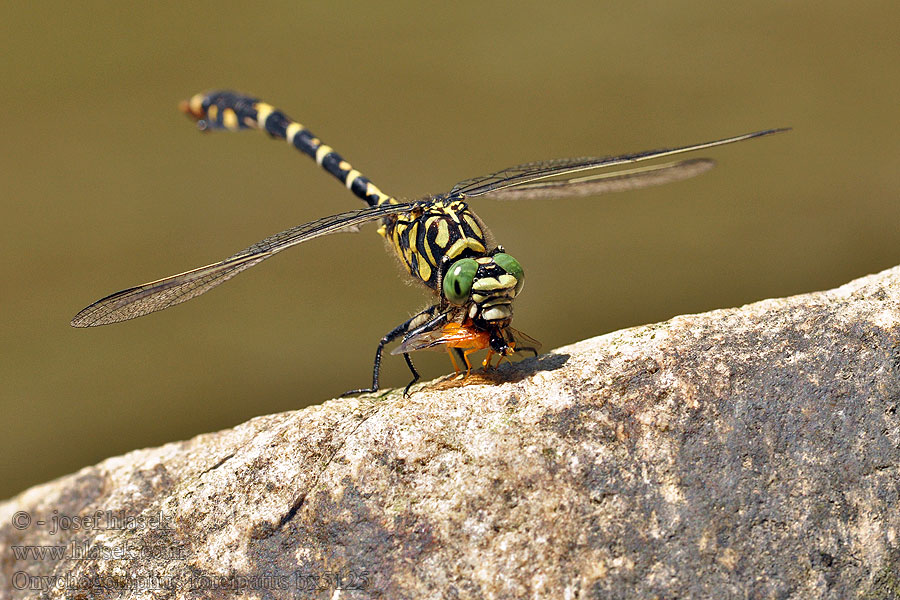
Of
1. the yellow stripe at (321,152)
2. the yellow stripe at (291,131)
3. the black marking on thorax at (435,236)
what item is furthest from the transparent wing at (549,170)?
the yellow stripe at (291,131)

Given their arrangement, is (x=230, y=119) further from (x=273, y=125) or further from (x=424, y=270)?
(x=424, y=270)

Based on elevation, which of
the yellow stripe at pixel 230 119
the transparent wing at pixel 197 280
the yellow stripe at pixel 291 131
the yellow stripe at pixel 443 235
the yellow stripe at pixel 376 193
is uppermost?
the yellow stripe at pixel 230 119

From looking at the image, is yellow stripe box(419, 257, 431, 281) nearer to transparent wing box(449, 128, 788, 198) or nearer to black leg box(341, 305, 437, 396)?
black leg box(341, 305, 437, 396)

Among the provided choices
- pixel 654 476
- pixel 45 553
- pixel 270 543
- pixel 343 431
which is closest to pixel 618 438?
pixel 654 476

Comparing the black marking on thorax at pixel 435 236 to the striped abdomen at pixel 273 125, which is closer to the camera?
the black marking on thorax at pixel 435 236

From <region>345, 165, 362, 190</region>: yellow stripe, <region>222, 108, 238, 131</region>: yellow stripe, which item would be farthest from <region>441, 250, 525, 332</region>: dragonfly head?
<region>222, 108, 238, 131</region>: yellow stripe

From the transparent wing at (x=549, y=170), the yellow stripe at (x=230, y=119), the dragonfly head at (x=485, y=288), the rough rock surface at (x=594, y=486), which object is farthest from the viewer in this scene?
the yellow stripe at (x=230, y=119)

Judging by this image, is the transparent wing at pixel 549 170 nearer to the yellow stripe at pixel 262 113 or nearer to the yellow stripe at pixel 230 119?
the yellow stripe at pixel 262 113
